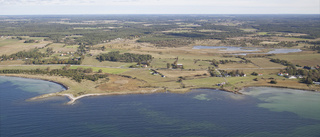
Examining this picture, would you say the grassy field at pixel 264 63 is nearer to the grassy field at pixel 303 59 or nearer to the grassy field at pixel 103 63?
the grassy field at pixel 303 59

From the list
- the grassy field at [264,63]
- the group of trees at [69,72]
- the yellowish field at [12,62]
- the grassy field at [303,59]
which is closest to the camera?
the group of trees at [69,72]

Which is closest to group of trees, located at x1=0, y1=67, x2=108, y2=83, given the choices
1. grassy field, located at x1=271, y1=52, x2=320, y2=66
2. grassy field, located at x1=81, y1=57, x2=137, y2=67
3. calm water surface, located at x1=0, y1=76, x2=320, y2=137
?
grassy field, located at x1=81, y1=57, x2=137, y2=67

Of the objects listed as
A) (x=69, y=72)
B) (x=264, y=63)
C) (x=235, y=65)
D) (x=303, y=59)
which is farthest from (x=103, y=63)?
(x=303, y=59)

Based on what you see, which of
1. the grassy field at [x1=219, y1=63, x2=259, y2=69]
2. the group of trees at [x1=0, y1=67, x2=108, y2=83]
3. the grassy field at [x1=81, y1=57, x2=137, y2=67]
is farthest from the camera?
the grassy field at [x1=81, y1=57, x2=137, y2=67]

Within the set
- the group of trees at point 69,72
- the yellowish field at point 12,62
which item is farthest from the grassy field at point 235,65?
the yellowish field at point 12,62

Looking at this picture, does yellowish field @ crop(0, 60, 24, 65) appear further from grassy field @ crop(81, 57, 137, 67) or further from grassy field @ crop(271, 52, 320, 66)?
grassy field @ crop(271, 52, 320, 66)

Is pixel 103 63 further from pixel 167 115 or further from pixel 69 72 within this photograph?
pixel 167 115

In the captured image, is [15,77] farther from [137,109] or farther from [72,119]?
[137,109]

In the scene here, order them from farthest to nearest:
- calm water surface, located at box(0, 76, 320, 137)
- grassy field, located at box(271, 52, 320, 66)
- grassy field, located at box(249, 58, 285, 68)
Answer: grassy field, located at box(271, 52, 320, 66) → grassy field, located at box(249, 58, 285, 68) → calm water surface, located at box(0, 76, 320, 137)
